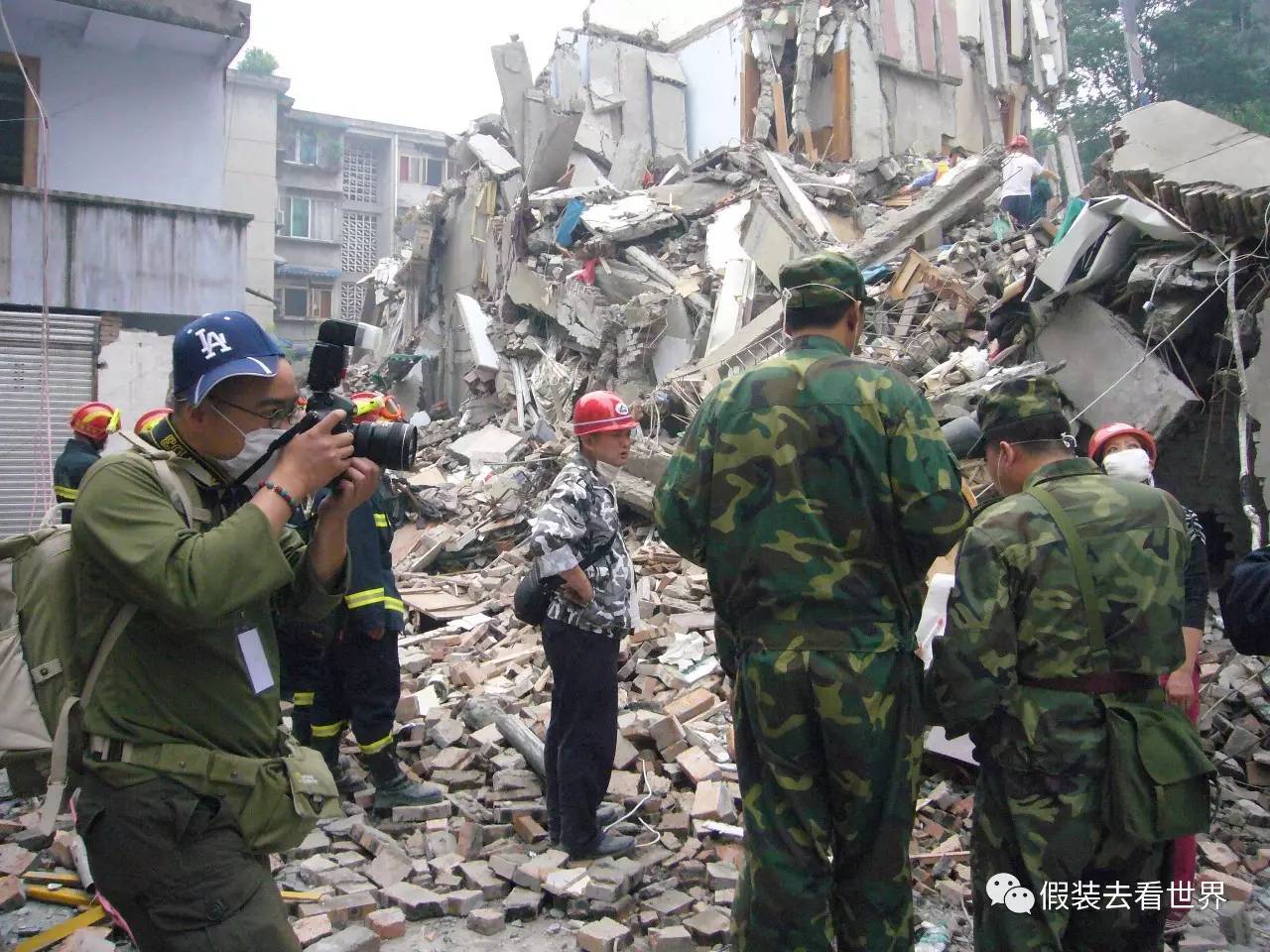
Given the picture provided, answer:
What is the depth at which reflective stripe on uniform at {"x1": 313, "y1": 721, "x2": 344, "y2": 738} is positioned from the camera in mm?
4648

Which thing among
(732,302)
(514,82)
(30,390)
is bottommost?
(30,390)

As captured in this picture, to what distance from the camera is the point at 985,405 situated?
2.90 metres

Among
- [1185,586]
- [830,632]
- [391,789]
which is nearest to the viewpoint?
[830,632]

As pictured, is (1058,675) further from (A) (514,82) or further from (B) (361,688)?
(A) (514,82)

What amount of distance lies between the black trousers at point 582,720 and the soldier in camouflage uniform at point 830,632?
1.37 metres

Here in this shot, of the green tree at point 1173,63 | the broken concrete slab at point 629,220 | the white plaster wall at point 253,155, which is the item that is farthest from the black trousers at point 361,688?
the white plaster wall at point 253,155

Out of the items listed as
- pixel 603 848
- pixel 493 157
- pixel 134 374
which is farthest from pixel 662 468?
pixel 493 157

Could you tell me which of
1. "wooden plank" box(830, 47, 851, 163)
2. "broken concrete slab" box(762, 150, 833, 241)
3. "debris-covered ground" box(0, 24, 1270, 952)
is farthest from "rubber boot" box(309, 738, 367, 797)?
"wooden plank" box(830, 47, 851, 163)

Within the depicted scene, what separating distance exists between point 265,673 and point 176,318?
34.6 feet

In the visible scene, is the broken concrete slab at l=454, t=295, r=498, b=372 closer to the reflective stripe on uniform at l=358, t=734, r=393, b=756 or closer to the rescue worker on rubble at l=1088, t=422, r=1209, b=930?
the reflective stripe on uniform at l=358, t=734, r=393, b=756

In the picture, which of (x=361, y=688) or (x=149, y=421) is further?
(x=361, y=688)

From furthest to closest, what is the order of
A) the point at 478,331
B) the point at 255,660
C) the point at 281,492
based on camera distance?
the point at 478,331
the point at 255,660
the point at 281,492

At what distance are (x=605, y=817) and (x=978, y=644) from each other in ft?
7.72

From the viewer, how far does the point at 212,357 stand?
74.5 inches
